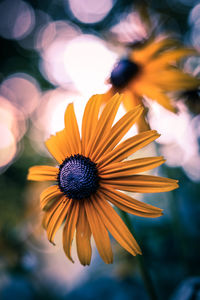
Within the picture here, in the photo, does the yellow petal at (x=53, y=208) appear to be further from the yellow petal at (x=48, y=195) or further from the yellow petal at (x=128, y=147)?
the yellow petal at (x=128, y=147)

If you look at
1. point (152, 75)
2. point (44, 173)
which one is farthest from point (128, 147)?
point (152, 75)

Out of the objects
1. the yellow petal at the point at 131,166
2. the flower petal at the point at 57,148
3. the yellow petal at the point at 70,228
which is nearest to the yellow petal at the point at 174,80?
the yellow petal at the point at 131,166

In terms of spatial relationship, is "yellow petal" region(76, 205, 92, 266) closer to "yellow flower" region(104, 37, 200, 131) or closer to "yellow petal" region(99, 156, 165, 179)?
"yellow petal" region(99, 156, 165, 179)

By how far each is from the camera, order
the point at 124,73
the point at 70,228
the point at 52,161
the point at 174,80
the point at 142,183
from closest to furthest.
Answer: the point at 142,183 → the point at 70,228 → the point at 174,80 → the point at 124,73 → the point at 52,161

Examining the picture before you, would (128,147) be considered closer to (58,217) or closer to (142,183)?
(142,183)

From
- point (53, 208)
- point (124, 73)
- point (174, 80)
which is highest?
point (174, 80)
